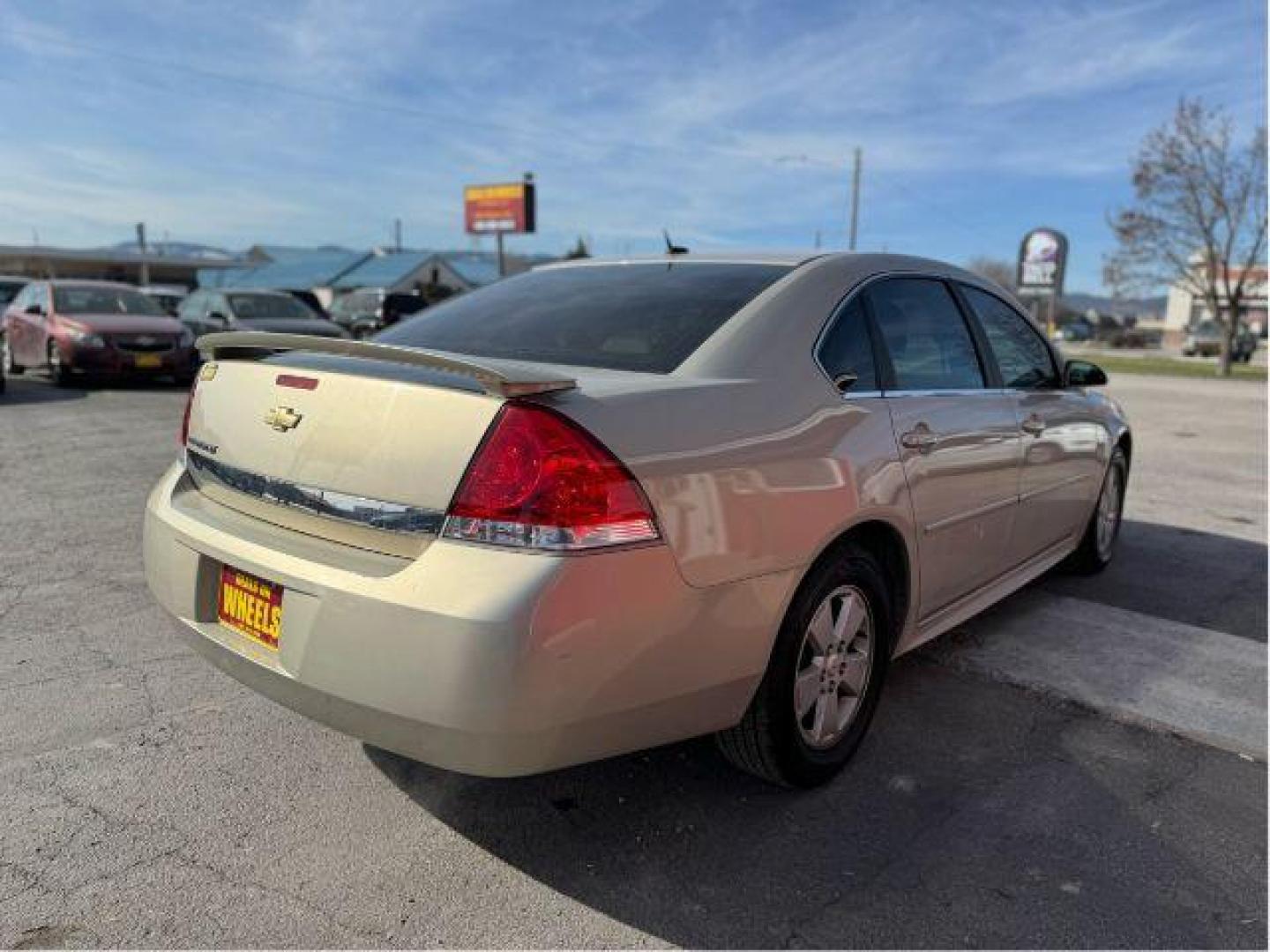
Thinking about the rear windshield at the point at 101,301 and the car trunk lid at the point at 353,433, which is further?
the rear windshield at the point at 101,301

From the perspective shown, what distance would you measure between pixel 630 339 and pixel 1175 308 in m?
106

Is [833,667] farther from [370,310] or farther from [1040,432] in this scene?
[370,310]

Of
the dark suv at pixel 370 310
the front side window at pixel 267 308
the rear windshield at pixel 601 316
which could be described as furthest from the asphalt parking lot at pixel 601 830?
the dark suv at pixel 370 310

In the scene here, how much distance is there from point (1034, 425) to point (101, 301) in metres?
13.2

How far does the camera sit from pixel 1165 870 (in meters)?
2.47

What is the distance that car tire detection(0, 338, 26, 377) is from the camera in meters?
13.8

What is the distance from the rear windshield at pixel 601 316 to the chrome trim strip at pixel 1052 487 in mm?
1635

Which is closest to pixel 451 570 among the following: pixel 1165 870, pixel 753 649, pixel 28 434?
pixel 753 649

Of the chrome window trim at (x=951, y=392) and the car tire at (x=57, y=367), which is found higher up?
the chrome window trim at (x=951, y=392)

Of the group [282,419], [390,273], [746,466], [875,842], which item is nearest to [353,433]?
[282,419]

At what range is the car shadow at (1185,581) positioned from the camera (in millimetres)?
4623

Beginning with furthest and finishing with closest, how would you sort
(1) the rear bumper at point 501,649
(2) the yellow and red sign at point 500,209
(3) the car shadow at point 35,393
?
1. (2) the yellow and red sign at point 500,209
2. (3) the car shadow at point 35,393
3. (1) the rear bumper at point 501,649

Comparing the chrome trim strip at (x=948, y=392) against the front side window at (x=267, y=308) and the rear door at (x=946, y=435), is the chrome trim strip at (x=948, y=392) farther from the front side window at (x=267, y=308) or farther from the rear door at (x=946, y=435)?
the front side window at (x=267, y=308)

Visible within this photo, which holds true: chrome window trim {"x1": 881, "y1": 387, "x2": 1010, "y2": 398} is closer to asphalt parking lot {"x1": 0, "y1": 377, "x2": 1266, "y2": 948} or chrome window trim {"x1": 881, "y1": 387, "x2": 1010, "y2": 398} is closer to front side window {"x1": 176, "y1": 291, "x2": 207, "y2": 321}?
asphalt parking lot {"x1": 0, "y1": 377, "x2": 1266, "y2": 948}
